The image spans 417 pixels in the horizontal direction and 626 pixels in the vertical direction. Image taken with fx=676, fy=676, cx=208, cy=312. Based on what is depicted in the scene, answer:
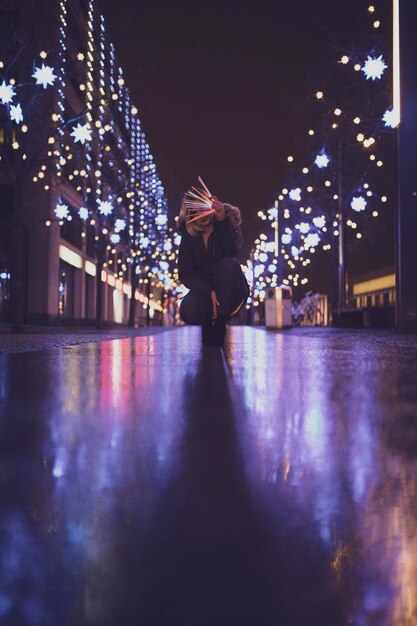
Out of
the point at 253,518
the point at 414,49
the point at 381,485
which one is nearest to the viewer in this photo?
the point at 253,518

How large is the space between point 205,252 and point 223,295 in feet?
2.32

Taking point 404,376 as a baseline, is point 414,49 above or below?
above

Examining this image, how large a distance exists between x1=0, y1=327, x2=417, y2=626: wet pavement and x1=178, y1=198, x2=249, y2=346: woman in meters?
3.35

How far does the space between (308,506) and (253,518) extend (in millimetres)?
116

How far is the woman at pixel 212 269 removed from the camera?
5.23 m

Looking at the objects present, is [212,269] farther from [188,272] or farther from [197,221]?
[197,221]

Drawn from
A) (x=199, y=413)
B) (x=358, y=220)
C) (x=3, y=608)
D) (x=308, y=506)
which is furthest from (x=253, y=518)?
(x=358, y=220)

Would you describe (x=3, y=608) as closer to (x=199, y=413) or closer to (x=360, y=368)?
(x=199, y=413)

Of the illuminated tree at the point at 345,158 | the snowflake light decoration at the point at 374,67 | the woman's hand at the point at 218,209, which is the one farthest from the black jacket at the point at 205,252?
the snowflake light decoration at the point at 374,67

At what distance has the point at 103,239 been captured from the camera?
111 ft

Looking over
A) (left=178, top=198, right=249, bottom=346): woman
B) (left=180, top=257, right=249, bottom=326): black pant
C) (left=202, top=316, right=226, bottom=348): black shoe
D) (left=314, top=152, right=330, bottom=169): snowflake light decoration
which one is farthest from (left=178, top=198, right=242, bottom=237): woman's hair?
(left=314, top=152, right=330, bottom=169): snowflake light decoration

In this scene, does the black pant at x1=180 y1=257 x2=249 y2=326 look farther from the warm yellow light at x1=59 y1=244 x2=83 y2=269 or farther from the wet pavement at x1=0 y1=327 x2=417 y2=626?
the warm yellow light at x1=59 y1=244 x2=83 y2=269

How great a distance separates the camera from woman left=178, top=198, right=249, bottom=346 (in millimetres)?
5230

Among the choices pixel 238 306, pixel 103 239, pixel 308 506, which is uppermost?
pixel 103 239
